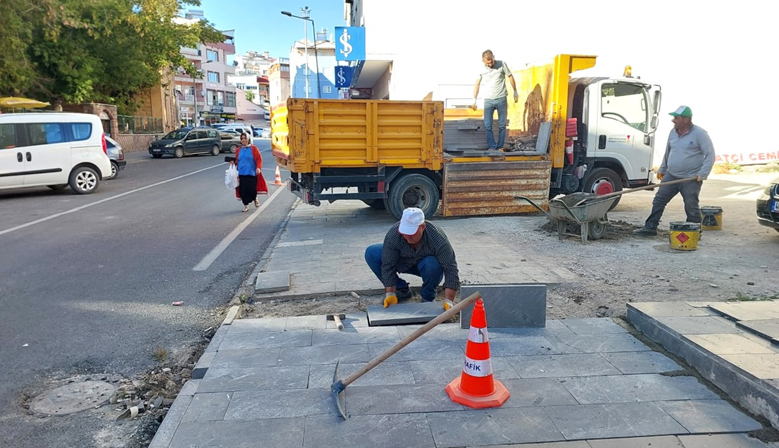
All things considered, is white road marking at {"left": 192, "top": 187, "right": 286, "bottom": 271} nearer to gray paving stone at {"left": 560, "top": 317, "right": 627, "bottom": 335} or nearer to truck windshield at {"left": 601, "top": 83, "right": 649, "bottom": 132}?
gray paving stone at {"left": 560, "top": 317, "right": 627, "bottom": 335}

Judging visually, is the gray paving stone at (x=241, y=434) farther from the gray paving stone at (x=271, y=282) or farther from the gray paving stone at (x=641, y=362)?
the gray paving stone at (x=271, y=282)

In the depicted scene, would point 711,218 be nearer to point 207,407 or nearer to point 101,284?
point 207,407

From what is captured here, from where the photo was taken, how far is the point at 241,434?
2.94 metres

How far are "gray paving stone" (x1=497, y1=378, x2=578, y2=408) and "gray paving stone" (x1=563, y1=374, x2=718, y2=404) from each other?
6 centimetres

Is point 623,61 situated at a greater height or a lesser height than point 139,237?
greater

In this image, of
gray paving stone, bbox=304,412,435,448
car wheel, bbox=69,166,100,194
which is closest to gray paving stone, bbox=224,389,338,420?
gray paving stone, bbox=304,412,435,448

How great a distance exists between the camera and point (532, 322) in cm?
444

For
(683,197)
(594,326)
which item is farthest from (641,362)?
(683,197)

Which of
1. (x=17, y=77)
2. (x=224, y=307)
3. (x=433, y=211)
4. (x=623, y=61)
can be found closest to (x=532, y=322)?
(x=224, y=307)

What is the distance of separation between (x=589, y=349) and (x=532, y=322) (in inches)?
21.8

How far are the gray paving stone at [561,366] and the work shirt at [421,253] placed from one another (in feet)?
3.34

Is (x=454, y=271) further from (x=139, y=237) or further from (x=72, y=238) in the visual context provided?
(x=72, y=238)

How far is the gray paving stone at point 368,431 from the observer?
2850mm

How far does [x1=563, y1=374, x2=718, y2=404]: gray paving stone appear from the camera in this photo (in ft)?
10.7
